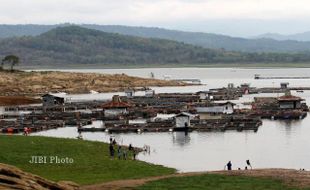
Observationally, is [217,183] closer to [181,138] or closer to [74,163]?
[74,163]

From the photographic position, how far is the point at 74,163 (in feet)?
151

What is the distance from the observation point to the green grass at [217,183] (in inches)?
1237

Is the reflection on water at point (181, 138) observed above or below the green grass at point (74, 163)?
below

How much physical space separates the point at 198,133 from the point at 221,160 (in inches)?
926

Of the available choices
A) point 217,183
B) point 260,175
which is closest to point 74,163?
point 260,175


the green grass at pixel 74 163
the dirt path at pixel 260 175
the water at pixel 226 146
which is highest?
the dirt path at pixel 260 175

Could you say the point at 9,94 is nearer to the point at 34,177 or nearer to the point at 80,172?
the point at 80,172

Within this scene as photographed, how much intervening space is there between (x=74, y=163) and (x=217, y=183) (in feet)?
52.2

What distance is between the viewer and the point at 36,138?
2169 inches

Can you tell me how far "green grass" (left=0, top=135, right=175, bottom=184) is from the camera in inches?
1630

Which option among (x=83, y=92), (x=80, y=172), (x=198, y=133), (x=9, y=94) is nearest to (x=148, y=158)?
(x=80, y=172)

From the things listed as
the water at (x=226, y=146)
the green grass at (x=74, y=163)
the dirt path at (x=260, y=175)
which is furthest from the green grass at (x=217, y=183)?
the water at (x=226, y=146)

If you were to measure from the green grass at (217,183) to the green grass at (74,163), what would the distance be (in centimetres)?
601

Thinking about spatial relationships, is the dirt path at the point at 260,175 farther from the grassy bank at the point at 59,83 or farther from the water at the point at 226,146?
the grassy bank at the point at 59,83
